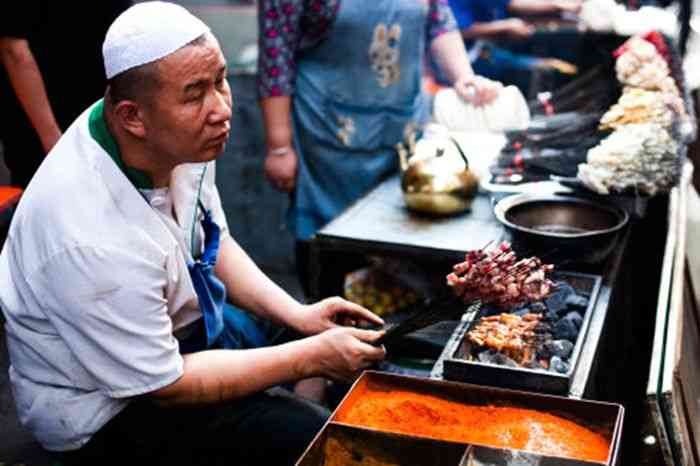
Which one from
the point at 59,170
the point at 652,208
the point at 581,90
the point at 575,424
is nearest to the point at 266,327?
the point at 59,170

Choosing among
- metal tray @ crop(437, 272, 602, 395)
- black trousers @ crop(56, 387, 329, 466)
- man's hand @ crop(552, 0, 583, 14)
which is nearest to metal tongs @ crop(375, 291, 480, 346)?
metal tray @ crop(437, 272, 602, 395)

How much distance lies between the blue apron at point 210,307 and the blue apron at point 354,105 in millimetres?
1443

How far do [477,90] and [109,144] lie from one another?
6.67 ft

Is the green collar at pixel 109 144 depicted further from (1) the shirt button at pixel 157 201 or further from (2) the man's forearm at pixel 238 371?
(2) the man's forearm at pixel 238 371

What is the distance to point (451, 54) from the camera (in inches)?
175

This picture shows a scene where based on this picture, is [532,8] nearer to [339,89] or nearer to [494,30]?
[494,30]

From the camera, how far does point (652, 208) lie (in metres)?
4.07

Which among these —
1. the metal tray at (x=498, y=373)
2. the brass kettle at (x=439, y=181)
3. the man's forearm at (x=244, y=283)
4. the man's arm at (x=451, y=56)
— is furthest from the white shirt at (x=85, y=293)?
the man's arm at (x=451, y=56)

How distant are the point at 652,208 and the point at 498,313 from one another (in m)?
1.88

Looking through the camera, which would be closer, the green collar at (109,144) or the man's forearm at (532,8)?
the green collar at (109,144)

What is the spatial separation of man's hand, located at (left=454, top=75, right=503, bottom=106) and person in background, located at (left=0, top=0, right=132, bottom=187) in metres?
1.57

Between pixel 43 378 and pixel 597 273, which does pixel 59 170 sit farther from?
pixel 597 273

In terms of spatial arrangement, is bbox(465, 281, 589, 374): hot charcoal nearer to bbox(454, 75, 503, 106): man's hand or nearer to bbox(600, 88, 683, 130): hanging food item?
bbox(600, 88, 683, 130): hanging food item

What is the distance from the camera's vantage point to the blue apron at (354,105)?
13.4 feet
